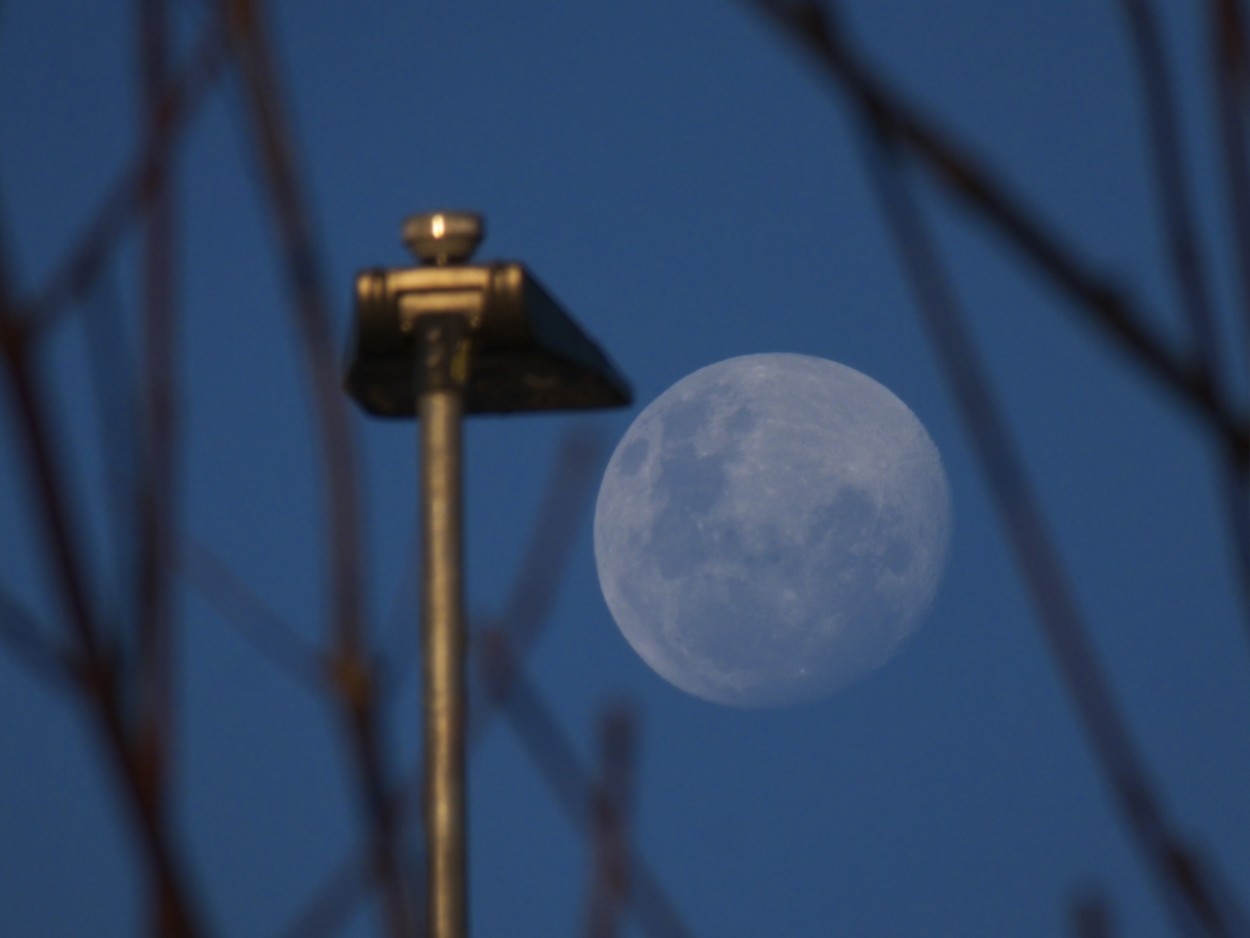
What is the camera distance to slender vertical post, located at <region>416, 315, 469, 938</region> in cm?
262

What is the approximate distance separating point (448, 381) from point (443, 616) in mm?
522

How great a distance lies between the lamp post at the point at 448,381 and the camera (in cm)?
264

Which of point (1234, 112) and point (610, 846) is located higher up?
point (1234, 112)

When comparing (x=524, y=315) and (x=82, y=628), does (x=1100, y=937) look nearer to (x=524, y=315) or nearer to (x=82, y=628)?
(x=82, y=628)

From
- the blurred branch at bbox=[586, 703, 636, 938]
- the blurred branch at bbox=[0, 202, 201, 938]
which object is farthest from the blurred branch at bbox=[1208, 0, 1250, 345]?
the blurred branch at bbox=[586, 703, 636, 938]

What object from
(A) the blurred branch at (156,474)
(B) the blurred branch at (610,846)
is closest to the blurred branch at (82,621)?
(A) the blurred branch at (156,474)

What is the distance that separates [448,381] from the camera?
316 centimetres

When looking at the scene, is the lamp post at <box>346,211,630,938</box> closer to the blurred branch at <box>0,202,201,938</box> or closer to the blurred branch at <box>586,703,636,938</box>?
the blurred branch at <box>586,703,636,938</box>

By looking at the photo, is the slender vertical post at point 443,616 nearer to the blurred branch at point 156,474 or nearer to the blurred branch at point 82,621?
the blurred branch at point 156,474

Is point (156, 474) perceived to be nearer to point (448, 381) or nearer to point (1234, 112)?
point (1234, 112)

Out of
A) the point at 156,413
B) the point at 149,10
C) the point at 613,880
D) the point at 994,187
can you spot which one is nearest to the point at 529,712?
the point at 613,880

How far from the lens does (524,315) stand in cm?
320

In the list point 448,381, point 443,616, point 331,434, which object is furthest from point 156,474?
point 448,381

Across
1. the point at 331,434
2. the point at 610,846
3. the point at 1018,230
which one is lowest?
the point at 610,846
